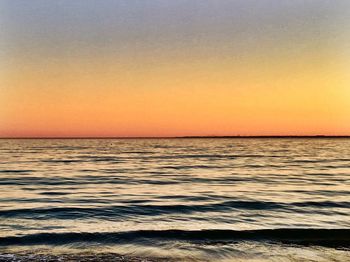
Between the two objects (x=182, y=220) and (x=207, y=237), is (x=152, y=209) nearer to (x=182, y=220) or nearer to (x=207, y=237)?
(x=182, y=220)

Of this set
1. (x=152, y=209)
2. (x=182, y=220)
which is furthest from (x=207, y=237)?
(x=152, y=209)

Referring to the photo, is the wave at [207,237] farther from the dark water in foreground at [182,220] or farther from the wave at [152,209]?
the wave at [152,209]

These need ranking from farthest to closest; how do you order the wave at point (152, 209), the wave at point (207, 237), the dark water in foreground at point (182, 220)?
1. the wave at point (152, 209)
2. the wave at point (207, 237)
3. the dark water in foreground at point (182, 220)

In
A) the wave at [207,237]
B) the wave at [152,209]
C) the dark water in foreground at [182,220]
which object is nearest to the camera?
the dark water in foreground at [182,220]

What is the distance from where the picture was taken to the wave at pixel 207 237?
11.4m

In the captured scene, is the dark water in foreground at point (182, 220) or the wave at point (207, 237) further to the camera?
the wave at point (207, 237)

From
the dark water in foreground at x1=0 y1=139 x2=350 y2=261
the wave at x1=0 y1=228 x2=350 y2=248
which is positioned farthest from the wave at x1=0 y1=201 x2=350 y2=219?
the wave at x1=0 y1=228 x2=350 y2=248

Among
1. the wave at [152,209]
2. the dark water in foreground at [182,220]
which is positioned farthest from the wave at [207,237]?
the wave at [152,209]

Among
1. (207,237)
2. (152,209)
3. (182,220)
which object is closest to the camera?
(207,237)

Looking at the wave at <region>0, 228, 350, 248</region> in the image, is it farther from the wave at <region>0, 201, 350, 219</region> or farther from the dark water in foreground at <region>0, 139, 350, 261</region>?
the wave at <region>0, 201, 350, 219</region>

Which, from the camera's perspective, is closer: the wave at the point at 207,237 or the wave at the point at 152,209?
the wave at the point at 207,237

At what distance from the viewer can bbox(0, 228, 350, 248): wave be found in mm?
11438

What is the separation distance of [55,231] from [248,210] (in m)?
7.90

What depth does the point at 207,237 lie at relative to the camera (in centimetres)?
1220
